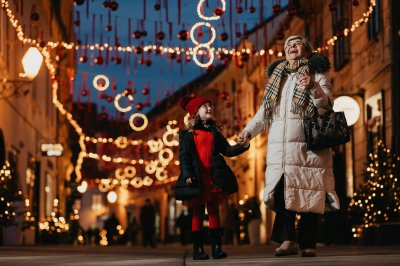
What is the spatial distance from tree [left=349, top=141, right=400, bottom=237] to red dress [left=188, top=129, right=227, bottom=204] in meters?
8.58

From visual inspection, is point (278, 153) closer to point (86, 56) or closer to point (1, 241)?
point (86, 56)

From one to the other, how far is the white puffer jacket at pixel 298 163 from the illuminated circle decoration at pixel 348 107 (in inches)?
544

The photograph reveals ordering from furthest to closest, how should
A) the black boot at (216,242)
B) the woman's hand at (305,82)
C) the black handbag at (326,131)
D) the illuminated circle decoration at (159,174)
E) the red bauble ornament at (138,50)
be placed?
1. the illuminated circle decoration at (159,174)
2. the red bauble ornament at (138,50)
3. the black boot at (216,242)
4. the black handbag at (326,131)
5. the woman's hand at (305,82)

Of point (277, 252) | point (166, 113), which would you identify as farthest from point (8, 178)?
point (166, 113)

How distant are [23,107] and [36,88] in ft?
15.3

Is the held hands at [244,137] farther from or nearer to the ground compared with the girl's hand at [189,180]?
farther from the ground

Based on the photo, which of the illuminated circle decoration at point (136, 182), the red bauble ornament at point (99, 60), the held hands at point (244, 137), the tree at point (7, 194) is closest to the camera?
the held hands at point (244, 137)

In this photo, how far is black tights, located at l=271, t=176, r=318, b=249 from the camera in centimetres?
1145

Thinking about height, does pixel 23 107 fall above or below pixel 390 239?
above

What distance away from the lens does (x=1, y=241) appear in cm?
2630

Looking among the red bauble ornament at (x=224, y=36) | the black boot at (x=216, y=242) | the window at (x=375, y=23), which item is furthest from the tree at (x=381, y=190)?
the black boot at (x=216, y=242)

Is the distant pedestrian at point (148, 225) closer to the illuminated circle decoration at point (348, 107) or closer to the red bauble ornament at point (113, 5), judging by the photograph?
the illuminated circle decoration at point (348, 107)

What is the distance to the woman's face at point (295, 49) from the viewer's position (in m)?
11.4

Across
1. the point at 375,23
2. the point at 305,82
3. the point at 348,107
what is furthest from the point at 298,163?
the point at 375,23
